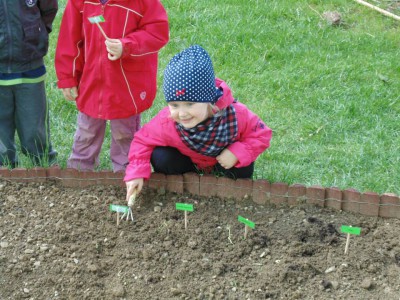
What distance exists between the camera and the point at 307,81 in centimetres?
511

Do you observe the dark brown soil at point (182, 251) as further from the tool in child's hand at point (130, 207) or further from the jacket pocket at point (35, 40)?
the jacket pocket at point (35, 40)

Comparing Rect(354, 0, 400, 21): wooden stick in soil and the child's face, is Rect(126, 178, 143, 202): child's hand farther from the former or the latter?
Rect(354, 0, 400, 21): wooden stick in soil

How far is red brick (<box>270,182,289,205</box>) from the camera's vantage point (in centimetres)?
341

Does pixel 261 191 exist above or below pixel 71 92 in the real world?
below

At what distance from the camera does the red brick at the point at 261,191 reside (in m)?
3.44

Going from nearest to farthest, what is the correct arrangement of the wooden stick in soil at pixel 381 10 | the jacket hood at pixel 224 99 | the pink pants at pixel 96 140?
the jacket hood at pixel 224 99 < the pink pants at pixel 96 140 < the wooden stick in soil at pixel 381 10

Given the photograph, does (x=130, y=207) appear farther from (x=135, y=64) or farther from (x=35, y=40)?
(x=35, y=40)

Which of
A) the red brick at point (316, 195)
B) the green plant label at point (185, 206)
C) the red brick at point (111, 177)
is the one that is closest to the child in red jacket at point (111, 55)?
the red brick at point (111, 177)

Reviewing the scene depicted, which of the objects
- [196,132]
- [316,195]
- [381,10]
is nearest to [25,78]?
[196,132]

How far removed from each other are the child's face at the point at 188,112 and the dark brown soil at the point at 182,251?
1.61 feet

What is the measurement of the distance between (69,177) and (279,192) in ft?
3.75

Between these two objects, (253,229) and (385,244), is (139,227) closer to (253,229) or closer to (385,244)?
(253,229)

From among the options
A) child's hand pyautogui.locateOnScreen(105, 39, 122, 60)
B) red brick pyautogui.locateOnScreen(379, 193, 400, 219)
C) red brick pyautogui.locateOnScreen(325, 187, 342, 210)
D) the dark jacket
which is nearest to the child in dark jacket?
the dark jacket

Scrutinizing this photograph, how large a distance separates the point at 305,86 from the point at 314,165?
1.11 meters
